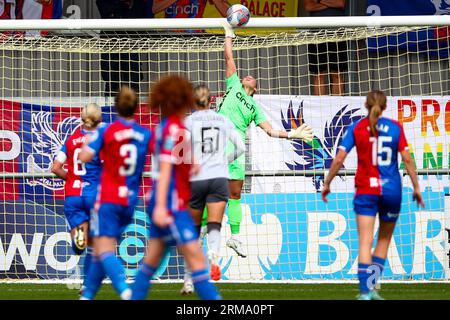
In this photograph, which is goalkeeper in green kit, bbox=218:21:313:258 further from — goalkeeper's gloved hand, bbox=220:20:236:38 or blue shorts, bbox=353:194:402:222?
blue shorts, bbox=353:194:402:222

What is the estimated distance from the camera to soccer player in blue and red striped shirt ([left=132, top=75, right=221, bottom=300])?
24.8 feet

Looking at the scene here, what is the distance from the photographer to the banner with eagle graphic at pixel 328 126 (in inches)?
603

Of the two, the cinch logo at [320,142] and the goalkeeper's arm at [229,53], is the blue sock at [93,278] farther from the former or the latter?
the cinch logo at [320,142]

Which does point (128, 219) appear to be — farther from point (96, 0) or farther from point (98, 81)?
point (96, 0)

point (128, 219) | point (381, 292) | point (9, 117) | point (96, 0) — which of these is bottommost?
point (381, 292)

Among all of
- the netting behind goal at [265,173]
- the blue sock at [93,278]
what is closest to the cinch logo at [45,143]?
the netting behind goal at [265,173]

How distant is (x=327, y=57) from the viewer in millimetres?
16375

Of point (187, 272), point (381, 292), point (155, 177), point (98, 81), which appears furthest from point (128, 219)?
point (98, 81)

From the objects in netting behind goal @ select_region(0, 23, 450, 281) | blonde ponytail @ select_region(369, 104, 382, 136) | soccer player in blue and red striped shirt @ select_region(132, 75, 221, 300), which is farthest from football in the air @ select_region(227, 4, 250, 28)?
soccer player in blue and red striped shirt @ select_region(132, 75, 221, 300)

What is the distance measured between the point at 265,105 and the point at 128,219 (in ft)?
23.7

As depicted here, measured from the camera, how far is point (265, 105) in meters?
15.5

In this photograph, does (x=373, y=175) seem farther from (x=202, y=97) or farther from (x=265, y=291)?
(x=265, y=291)

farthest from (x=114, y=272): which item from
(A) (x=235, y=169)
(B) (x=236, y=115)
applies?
(B) (x=236, y=115)
